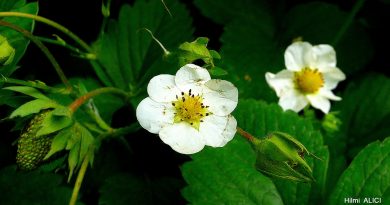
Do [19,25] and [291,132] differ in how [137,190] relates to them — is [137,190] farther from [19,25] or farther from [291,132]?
[19,25]

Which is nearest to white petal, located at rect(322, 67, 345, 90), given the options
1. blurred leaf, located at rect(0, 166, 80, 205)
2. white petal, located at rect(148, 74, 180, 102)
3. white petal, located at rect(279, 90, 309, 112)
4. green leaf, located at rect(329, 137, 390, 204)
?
white petal, located at rect(279, 90, 309, 112)

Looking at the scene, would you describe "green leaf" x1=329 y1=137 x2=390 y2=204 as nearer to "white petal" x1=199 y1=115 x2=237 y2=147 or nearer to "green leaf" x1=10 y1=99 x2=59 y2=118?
"white petal" x1=199 y1=115 x2=237 y2=147

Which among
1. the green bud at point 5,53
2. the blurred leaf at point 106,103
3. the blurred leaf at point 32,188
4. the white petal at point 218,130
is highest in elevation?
the green bud at point 5,53

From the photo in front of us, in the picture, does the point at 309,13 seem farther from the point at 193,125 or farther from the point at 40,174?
the point at 40,174

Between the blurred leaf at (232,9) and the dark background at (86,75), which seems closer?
the dark background at (86,75)

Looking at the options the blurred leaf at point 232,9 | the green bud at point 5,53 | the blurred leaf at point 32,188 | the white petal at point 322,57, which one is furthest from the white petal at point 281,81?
the green bud at point 5,53

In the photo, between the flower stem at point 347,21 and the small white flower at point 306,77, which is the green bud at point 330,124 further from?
the flower stem at point 347,21
